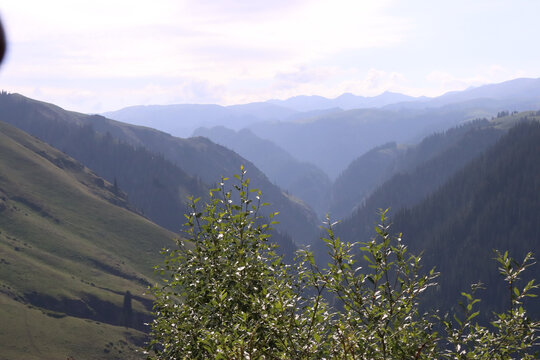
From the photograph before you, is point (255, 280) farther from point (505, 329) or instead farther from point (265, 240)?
point (505, 329)

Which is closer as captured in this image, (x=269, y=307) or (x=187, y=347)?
(x=269, y=307)

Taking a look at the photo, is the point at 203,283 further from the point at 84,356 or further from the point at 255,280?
the point at 84,356

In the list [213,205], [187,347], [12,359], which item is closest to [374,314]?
[187,347]

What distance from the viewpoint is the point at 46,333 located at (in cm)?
19125

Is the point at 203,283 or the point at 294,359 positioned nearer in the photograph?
the point at 294,359

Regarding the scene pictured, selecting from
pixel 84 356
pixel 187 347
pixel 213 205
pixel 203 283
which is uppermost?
pixel 213 205

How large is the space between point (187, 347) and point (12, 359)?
Result: 175 m

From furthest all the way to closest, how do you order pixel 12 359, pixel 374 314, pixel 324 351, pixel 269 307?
1. pixel 12 359
2. pixel 269 307
3. pixel 324 351
4. pixel 374 314

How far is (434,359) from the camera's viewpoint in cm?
1241

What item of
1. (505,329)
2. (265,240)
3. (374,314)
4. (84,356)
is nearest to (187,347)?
(265,240)

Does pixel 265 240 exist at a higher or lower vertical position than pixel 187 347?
higher

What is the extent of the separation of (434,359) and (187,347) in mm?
7344

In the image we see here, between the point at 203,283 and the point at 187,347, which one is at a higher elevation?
the point at 203,283

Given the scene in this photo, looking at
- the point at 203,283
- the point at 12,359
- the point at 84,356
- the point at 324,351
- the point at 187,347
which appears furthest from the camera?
the point at 84,356
